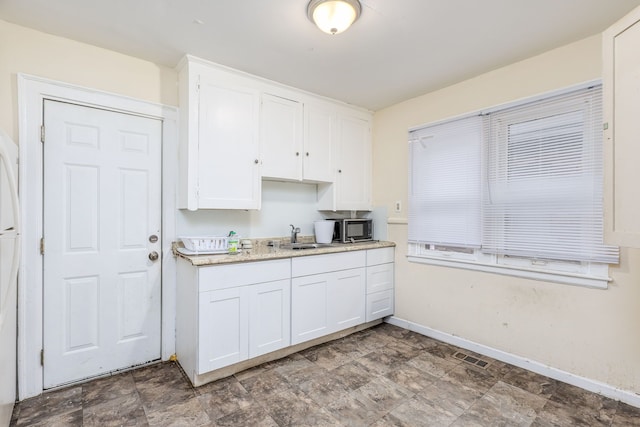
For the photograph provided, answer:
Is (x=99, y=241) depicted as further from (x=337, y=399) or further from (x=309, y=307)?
(x=337, y=399)

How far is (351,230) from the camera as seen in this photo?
10.8 ft

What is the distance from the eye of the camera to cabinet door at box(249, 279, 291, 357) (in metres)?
2.33

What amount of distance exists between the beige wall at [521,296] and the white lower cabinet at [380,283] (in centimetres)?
9

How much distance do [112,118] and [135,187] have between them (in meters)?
0.53

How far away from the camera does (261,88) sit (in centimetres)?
268

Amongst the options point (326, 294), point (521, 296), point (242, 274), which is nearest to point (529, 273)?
point (521, 296)

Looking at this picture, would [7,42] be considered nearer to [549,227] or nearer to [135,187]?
[135,187]

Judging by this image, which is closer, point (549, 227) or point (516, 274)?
point (549, 227)

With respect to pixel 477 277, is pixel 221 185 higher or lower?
higher

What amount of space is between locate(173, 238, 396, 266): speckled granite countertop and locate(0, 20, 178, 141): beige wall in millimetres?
1258

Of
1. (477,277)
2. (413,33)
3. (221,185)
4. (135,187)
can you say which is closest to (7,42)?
(135,187)

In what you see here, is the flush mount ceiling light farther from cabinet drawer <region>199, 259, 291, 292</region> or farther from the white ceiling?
cabinet drawer <region>199, 259, 291, 292</region>

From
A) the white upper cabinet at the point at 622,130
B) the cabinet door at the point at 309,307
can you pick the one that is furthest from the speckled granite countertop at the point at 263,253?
the white upper cabinet at the point at 622,130

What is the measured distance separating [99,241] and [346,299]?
2085 millimetres
